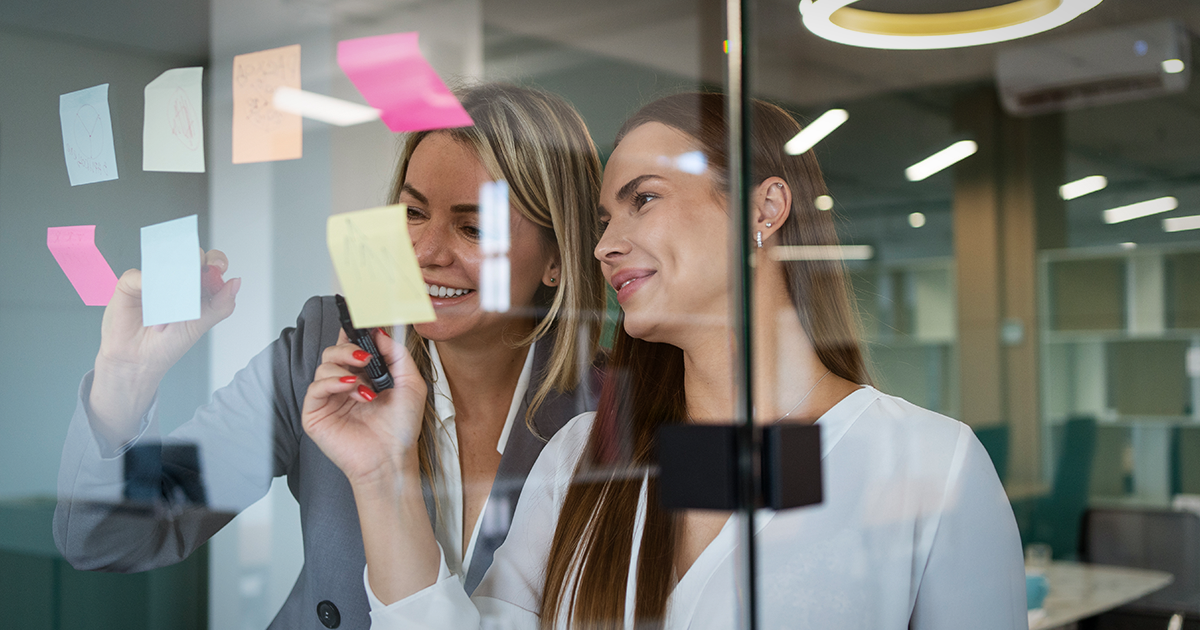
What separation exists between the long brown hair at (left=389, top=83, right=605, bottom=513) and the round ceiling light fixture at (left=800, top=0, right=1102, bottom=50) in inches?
12.9

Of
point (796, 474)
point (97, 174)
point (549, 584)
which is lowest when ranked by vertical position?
point (549, 584)

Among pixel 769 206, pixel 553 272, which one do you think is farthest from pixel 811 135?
pixel 553 272

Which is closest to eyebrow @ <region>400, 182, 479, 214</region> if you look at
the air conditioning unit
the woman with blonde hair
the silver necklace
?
the woman with blonde hair

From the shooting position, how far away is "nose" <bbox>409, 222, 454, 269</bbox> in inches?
35.9

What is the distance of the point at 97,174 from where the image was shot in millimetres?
1125

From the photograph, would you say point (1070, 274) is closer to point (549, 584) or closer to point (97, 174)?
point (549, 584)

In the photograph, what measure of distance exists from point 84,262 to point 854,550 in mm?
1011

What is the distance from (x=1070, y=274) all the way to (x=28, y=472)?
4.36ft

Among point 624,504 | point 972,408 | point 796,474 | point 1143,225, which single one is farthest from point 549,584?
point 1143,225

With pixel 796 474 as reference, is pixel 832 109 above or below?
above

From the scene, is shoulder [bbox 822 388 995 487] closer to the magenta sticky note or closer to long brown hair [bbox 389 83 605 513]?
long brown hair [bbox 389 83 605 513]

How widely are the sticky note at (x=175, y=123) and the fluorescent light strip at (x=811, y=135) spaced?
71 centimetres

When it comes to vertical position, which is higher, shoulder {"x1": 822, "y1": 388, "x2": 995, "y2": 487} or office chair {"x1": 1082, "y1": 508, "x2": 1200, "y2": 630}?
shoulder {"x1": 822, "y1": 388, "x2": 995, "y2": 487}

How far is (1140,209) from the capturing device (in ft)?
2.73
